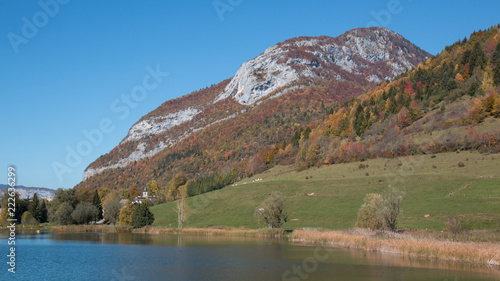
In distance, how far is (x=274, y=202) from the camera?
78938 millimetres

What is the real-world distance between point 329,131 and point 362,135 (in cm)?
2455

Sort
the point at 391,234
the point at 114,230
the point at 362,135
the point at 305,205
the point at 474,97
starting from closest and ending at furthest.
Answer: the point at 391,234 → the point at 305,205 → the point at 114,230 → the point at 474,97 → the point at 362,135

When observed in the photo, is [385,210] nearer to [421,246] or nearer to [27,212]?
[421,246]

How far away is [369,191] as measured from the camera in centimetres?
9488

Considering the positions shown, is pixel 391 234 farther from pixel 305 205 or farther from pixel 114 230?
pixel 114 230

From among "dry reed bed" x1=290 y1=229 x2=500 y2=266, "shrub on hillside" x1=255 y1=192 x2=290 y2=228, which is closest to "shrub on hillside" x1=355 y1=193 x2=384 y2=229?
"dry reed bed" x1=290 y1=229 x2=500 y2=266

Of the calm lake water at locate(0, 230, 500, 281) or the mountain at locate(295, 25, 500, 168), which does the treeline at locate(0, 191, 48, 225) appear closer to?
the calm lake water at locate(0, 230, 500, 281)

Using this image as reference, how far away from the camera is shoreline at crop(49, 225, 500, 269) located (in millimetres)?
38281

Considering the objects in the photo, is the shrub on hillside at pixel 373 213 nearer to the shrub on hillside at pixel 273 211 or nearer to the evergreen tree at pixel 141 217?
the shrub on hillside at pixel 273 211

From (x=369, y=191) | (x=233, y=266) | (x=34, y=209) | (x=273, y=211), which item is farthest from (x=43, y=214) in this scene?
(x=233, y=266)

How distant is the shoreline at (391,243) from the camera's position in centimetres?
3828

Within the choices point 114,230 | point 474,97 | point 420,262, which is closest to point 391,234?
point 420,262

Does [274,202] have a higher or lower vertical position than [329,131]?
lower

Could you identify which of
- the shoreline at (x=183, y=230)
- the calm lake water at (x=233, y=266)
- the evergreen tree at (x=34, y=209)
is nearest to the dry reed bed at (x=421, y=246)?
the calm lake water at (x=233, y=266)
